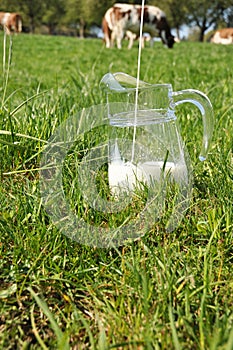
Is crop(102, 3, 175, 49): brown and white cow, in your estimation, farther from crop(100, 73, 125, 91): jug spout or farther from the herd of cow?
crop(100, 73, 125, 91): jug spout

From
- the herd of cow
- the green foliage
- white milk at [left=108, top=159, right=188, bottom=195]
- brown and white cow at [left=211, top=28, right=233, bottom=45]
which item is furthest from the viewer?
the green foliage

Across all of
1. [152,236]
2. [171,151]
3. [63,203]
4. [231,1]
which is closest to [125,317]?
[152,236]

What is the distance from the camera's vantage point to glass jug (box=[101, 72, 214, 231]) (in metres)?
1.28

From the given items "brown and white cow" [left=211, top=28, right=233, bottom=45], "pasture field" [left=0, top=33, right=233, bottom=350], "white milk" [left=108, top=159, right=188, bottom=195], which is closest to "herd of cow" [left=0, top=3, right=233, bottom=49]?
"white milk" [left=108, top=159, right=188, bottom=195]

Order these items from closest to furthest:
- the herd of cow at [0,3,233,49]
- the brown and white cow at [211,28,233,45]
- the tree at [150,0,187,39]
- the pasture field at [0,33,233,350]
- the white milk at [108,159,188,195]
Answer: the pasture field at [0,33,233,350] → the white milk at [108,159,188,195] → the herd of cow at [0,3,233,49] → the brown and white cow at [211,28,233,45] → the tree at [150,0,187,39]

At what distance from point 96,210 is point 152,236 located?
0.55 ft

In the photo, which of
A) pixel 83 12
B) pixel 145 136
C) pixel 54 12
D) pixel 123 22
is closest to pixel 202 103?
pixel 145 136

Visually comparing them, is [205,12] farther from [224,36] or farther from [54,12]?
[224,36]

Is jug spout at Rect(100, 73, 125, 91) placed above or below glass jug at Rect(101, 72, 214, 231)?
above

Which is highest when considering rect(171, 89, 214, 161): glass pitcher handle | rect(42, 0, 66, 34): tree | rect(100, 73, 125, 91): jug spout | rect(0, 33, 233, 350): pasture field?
rect(42, 0, 66, 34): tree

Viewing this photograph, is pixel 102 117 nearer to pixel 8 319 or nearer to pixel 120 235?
pixel 120 235

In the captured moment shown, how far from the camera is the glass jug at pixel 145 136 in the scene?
4.21ft

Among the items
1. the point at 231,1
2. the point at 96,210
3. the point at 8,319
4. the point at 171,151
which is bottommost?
the point at 8,319

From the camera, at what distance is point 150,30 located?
13656 mm
